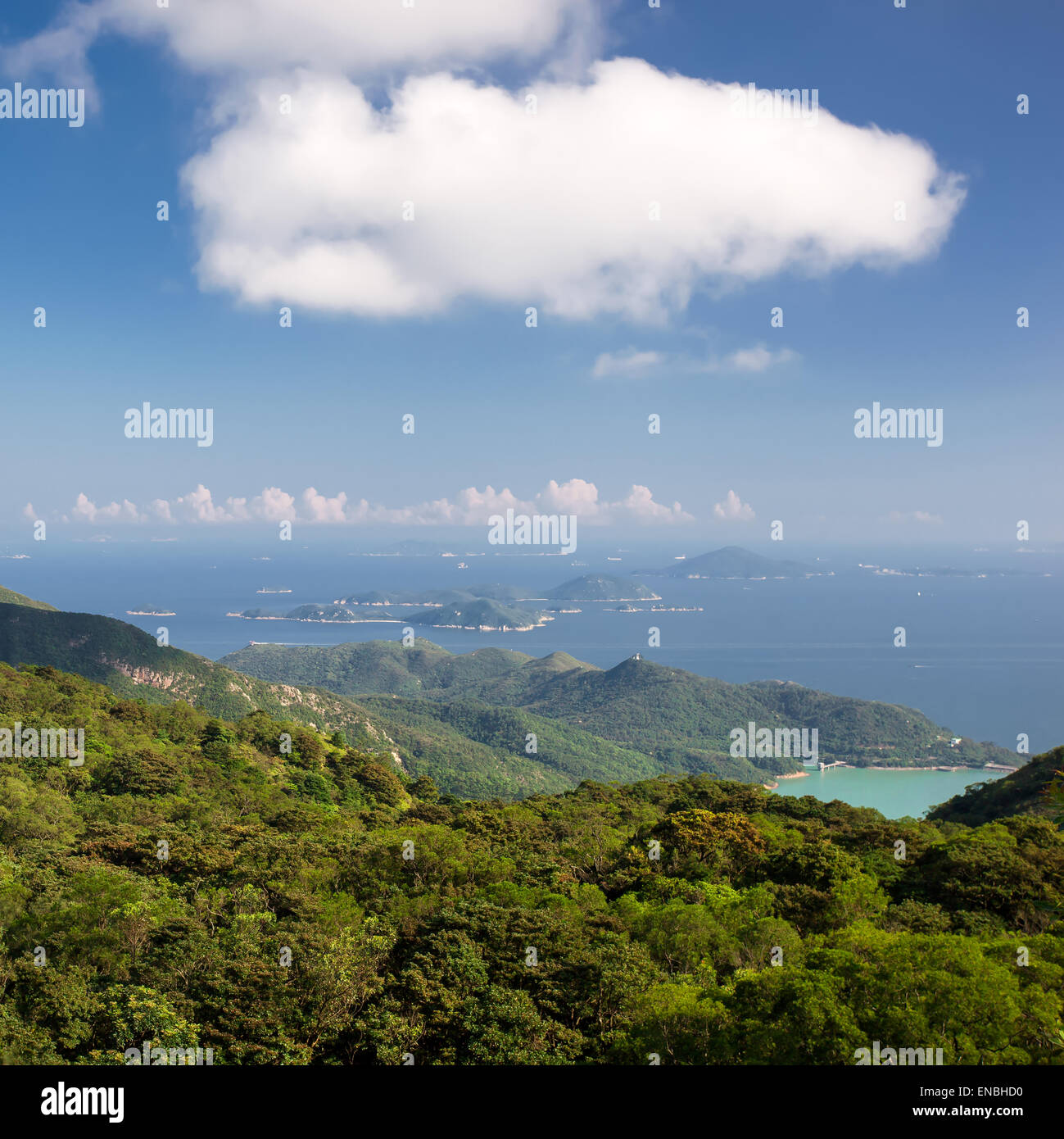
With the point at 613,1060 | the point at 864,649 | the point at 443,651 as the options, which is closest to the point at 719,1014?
the point at 613,1060

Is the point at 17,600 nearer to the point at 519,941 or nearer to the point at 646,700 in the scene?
the point at 646,700

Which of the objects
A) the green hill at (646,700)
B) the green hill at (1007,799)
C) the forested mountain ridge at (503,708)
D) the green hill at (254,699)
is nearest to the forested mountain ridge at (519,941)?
the green hill at (1007,799)

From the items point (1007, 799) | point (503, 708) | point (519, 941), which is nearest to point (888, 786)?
point (503, 708)

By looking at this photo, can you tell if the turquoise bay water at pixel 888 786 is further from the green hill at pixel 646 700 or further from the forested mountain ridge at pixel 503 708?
the forested mountain ridge at pixel 503 708

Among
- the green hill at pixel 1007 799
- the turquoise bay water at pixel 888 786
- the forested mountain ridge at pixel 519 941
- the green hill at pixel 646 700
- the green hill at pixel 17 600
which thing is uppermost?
the green hill at pixel 17 600

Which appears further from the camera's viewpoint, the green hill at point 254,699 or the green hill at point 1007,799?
the green hill at point 254,699

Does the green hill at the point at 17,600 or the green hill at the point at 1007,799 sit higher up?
the green hill at the point at 17,600
